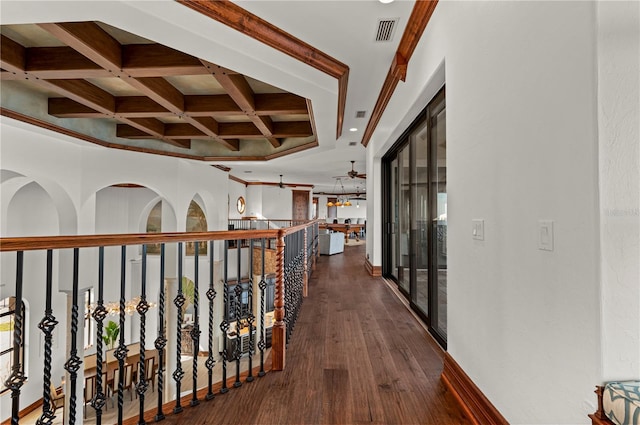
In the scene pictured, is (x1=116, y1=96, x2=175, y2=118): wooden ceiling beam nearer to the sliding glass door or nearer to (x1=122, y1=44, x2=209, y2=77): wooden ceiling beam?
(x1=122, y1=44, x2=209, y2=77): wooden ceiling beam

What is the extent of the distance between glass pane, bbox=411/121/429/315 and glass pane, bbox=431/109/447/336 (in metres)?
0.35

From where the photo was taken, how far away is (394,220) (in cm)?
532

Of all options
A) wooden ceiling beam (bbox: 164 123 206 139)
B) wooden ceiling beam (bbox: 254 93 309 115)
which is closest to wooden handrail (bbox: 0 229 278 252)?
wooden ceiling beam (bbox: 254 93 309 115)

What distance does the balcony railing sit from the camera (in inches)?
56.5

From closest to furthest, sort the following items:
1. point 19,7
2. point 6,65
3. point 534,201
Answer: point 534,201, point 19,7, point 6,65

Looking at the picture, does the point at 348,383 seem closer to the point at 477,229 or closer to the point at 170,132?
the point at 477,229

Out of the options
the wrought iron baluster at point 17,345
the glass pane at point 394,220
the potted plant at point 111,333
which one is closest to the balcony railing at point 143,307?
the wrought iron baluster at point 17,345

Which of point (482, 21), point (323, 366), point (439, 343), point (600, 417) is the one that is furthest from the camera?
point (439, 343)

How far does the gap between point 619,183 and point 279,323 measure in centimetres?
210

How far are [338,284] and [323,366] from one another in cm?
274

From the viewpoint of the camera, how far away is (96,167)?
236 inches

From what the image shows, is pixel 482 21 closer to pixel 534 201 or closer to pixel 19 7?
pixel 534 201

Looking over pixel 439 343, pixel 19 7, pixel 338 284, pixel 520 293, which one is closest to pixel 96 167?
pixel 19 7

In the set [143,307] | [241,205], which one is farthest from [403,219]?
[241,205]
